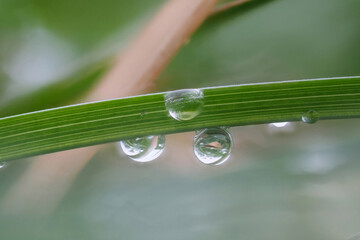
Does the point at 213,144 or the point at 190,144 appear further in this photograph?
the point at 190,144

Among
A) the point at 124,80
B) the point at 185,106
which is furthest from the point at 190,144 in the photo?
the point at 185,106

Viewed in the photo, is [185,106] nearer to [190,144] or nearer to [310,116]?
[310,116]

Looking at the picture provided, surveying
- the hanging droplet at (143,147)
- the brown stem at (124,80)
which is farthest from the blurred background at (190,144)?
the hanging droplet at (143,147)

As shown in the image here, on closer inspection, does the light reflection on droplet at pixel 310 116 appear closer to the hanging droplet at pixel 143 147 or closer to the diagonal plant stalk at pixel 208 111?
the diagonal plant stalk at pixel 208 111

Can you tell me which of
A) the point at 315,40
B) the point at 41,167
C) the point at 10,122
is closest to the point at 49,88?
the point at 41,167

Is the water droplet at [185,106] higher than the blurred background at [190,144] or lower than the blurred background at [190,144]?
lower

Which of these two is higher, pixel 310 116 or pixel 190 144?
pixel 190 144
